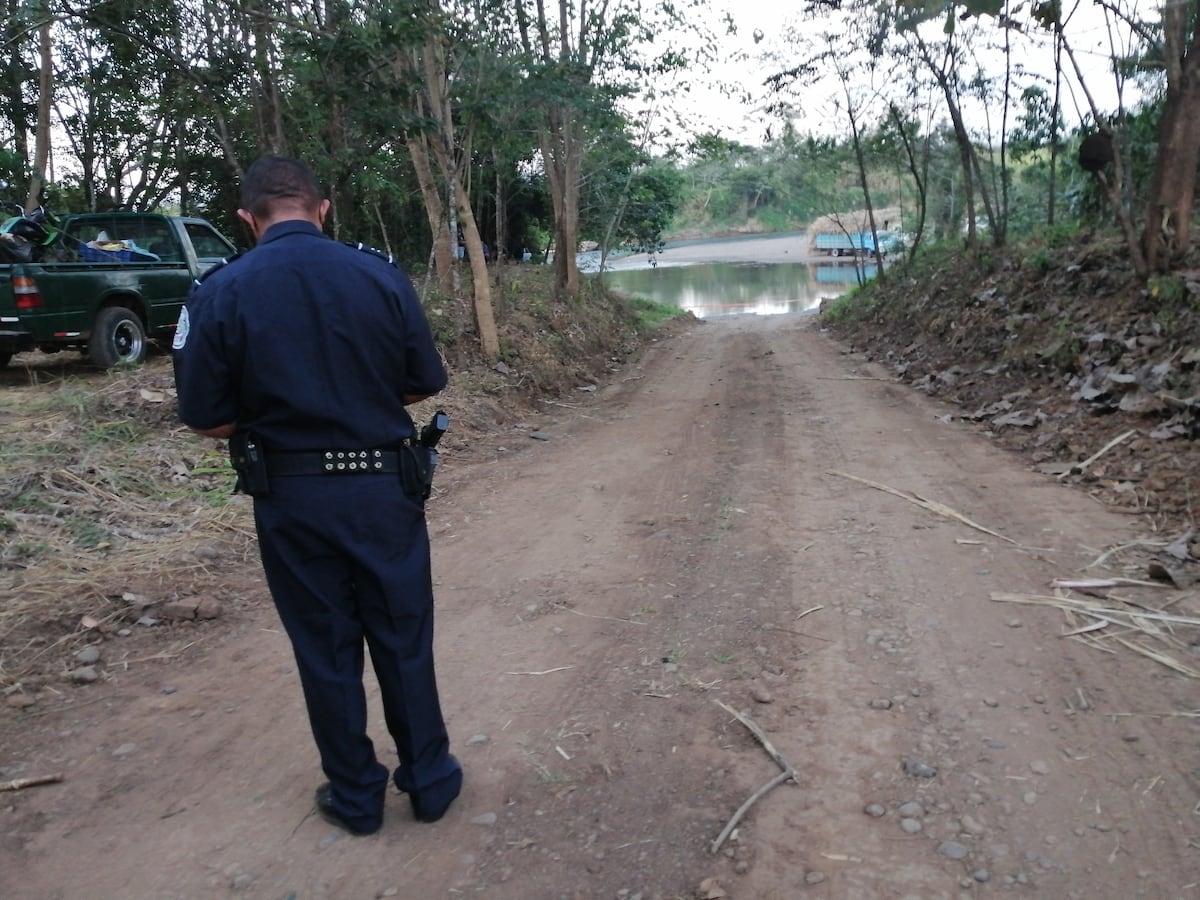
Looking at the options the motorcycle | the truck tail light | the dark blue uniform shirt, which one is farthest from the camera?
the motorcycle

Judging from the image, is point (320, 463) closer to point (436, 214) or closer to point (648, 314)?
point (436, 214)

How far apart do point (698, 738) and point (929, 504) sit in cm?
338

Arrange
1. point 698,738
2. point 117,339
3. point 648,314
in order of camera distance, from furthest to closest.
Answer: point 648,314 → point 117,339 → point 698,738

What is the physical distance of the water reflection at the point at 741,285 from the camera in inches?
1406

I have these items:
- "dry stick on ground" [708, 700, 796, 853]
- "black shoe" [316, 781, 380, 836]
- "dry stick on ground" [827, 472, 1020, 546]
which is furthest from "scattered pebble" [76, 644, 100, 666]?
"dry stick on ground" [827, 472, 1020, 546]

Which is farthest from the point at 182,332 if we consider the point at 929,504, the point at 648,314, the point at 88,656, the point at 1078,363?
the point at 648,314

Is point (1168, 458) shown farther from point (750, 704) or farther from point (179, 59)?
point (179, 59)

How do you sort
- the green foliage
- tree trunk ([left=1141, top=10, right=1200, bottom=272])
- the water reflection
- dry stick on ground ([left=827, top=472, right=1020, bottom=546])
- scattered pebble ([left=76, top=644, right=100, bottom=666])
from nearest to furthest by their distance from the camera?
scattered pebble ([left=76, top=644, right=100, bottom=666]) → dry stick on ground ([left=827, top=472, right=1020, bottom=546]) → tree trunk ([left=1141, top=10, right=1200, bottom=272]) → the green foliage → the water reflection

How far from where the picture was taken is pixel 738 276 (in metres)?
50.0

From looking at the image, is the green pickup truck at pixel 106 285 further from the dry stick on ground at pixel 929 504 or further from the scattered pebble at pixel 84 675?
the dry stick on ground at pixel 929 504

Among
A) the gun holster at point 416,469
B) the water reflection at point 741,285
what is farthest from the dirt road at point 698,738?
the water reflection at point 741,285

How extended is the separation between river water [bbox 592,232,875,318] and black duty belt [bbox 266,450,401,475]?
2394 centimetres

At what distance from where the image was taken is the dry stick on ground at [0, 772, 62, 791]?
3.23 metres

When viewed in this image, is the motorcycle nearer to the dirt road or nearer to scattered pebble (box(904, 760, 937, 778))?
the dirt road
